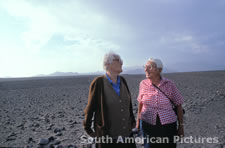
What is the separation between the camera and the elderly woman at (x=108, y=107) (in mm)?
2182

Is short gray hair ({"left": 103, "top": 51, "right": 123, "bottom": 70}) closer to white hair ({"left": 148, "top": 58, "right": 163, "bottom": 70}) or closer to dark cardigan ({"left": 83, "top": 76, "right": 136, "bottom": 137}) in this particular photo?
dark cardigan ({"left": 83, "top": 76, "right": 136, "bottom": 137})

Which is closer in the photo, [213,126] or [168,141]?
[168,141]

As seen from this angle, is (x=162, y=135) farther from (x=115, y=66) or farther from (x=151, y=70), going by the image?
(x=115, y=66)

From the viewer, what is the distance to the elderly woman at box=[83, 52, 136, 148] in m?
2.18

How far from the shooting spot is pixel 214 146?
365 centimetres

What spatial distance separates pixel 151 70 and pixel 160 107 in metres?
0.54

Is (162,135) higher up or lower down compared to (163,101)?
lower down

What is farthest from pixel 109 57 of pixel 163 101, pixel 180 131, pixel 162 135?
pixel 180 131

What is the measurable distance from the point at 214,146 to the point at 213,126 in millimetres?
1365

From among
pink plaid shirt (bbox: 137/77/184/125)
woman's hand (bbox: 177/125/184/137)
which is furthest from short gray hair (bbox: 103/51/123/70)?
woman's hand (bbox: 177/125/184/137)

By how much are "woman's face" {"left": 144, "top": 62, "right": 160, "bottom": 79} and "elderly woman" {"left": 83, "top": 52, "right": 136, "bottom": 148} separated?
0.42m

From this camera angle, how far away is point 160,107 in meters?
2.35

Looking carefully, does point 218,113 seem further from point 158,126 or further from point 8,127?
point 8,127

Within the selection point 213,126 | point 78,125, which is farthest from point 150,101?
point 78,125
